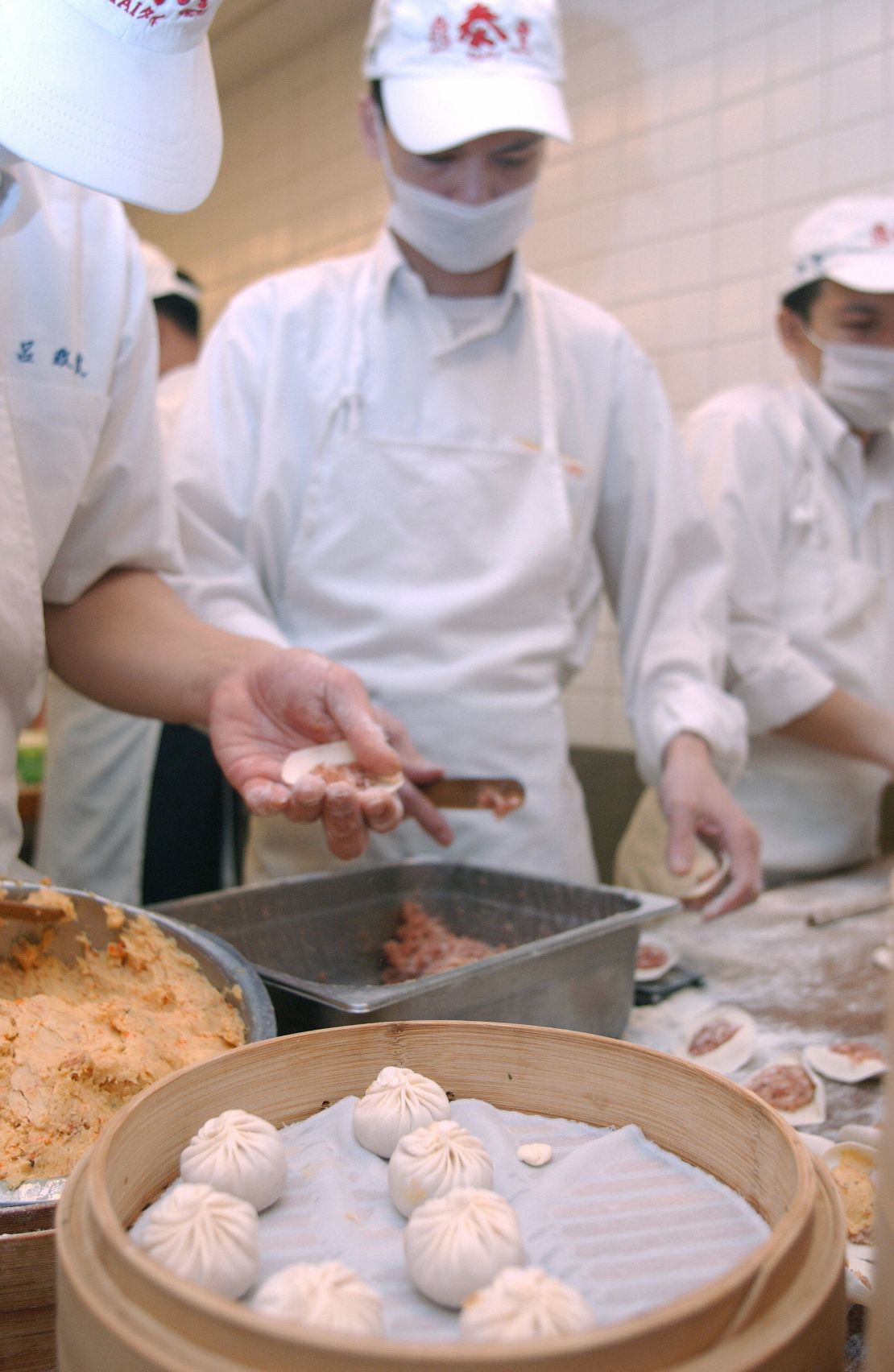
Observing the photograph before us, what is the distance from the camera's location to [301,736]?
1318mm

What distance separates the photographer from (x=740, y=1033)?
126 cm

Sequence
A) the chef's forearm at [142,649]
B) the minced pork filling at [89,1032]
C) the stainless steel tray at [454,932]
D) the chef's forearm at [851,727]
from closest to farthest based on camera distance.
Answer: the minced pork filling at [89,1032], the stainless steel tray at [454,932], the chef's forearm at [142,649], the chef's forearm at [851,727]

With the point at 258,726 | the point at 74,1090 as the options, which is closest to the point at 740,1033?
the point at 258,726

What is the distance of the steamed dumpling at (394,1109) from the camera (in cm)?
58

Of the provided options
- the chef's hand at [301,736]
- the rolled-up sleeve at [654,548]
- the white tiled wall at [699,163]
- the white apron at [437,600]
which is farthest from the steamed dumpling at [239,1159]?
the white tiled wall at [699,163]

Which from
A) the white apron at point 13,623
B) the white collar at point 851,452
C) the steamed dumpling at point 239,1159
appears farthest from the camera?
the white collar at point 851,452

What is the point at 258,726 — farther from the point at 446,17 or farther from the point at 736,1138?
the point at 446,17

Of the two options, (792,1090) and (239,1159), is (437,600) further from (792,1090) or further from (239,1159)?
(239,1159)

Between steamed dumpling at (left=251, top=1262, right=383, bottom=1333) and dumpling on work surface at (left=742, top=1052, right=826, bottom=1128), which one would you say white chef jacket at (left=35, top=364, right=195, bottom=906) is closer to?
dumpling on work surface at (left=742, top=1052, right=826, bottom=1128)

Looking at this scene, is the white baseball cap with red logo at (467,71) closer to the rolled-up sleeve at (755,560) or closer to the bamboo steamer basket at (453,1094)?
the rolled-up sleeve at (755,560)

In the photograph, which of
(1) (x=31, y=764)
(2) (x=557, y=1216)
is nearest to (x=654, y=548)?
(2) (x=557, y=1216)

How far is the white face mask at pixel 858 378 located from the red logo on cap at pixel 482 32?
1.15 metres

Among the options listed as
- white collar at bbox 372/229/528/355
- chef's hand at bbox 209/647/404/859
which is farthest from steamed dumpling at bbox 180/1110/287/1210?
white collar at bbox 372/229/528/355

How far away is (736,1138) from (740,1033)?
0.75 m
